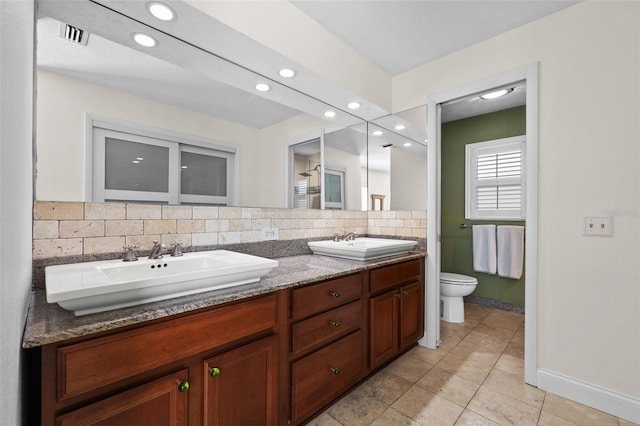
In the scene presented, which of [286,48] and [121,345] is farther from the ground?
[286,48]

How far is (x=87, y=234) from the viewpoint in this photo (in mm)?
1324

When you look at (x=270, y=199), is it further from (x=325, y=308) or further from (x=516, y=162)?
(x=516, y=162)

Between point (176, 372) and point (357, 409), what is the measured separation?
3.73 ft

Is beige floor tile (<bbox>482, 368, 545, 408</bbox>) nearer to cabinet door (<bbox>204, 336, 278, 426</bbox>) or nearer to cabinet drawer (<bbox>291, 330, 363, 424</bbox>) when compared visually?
cabinet drawer (<bbox>291, 330, 363, 424</bbox>)

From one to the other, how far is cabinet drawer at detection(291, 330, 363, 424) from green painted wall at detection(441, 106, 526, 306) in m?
2.54

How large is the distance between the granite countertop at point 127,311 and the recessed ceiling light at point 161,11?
1293 millimetres

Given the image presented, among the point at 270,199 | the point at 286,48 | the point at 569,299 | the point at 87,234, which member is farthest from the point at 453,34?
the point at 87,234

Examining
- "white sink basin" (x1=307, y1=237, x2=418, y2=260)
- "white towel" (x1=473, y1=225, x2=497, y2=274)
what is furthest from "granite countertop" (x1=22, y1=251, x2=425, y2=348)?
"white towel" (x1=473, y1=225, x2=497, y2=274)

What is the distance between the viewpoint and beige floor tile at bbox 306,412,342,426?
154 centimetres

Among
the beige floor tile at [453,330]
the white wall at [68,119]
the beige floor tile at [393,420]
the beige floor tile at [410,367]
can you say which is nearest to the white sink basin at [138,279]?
the white wall at [68,119]

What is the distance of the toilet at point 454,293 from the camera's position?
2.92m

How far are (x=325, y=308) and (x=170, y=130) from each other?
4.30 feet

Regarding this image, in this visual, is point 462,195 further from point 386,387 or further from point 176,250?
point 176,250

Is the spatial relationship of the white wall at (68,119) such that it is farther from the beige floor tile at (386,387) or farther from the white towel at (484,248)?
the white towel at (484,248)
